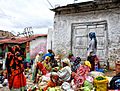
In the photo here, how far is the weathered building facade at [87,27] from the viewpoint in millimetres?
10695

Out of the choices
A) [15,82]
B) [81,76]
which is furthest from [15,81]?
[81,76]

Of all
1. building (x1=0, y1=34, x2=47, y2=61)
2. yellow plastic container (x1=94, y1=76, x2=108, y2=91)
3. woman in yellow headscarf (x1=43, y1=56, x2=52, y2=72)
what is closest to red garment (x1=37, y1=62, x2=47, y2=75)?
woman in yellow headscarf (x1=43, y1=56, x2=52, y2=72)

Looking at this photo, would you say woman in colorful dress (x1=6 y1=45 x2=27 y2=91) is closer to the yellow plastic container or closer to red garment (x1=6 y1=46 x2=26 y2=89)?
red garment (x1=6 y1=46 x2=26 y2=89)

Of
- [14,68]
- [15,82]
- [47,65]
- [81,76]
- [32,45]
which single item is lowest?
[15,82]

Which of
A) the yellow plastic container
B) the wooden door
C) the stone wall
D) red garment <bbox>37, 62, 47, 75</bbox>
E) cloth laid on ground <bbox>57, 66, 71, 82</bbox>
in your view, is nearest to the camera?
the yellow plastic container

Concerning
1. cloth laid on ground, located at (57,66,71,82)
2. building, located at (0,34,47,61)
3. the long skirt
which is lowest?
the long skirt

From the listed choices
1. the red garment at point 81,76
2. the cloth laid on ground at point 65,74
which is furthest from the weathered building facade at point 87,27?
the cloth laid on ground at point 65,74

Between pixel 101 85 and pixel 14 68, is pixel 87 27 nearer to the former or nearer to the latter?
pixel 14 68

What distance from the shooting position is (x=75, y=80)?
681cm

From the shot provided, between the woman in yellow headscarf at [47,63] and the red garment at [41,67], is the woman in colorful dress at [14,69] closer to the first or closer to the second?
the red garment at [41,67]

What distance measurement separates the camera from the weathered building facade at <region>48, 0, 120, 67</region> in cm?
1070

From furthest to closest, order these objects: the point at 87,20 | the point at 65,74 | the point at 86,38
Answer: the point at 86,38
the point at 87,20
the point at 65,74

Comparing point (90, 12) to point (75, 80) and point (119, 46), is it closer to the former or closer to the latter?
point (119, 46)

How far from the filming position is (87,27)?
11.7 meters
